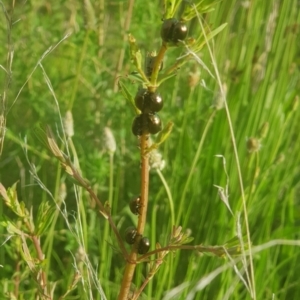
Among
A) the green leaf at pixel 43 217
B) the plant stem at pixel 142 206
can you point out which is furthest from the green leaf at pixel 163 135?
the green leaf at pixel 43 217

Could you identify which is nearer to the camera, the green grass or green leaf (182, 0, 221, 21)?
green leaf (182, 0, 221, 21)

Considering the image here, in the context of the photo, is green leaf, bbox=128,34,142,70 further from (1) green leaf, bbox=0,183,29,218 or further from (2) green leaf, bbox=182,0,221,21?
(1) green leaf, bbox=0,183,29,218

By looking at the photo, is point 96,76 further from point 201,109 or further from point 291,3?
point 291,3

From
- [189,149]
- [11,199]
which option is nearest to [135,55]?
[11,199]

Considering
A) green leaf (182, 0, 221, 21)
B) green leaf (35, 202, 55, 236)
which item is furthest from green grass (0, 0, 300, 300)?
green leaf (182, 0, 221, 21)

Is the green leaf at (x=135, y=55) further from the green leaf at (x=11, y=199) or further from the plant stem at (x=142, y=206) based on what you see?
the green leaf at (x=11, y=199)

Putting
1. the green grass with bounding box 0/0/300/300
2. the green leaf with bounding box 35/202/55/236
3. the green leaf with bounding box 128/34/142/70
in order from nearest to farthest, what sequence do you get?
the green leaf with bounding box 128/34/142/70 < the green leaf with bounding box 35/202/55/236 < the green grass with bounding box 0/0/300/300

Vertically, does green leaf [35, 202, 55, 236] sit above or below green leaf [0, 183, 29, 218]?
below

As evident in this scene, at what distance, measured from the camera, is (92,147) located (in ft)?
3.80

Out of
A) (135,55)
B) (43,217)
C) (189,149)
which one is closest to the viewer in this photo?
(135,55)

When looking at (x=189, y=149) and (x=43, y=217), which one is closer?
(x=43, y=217)

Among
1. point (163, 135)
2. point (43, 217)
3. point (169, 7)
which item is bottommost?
point (43, 217)

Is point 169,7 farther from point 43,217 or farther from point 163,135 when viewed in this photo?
point 43,217

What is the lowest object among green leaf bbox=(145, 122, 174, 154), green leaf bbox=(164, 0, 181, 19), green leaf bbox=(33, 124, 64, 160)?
green leaf bbox=(33, 124, 64, 160)
